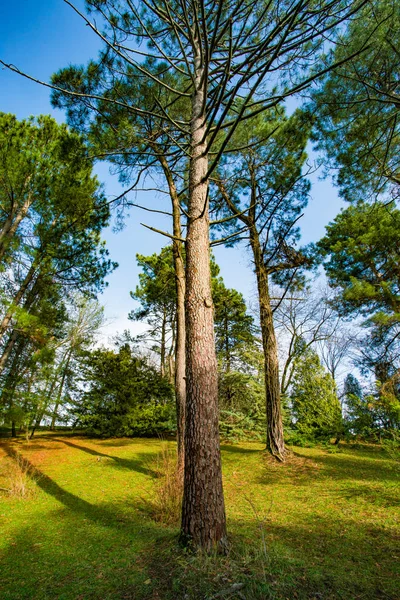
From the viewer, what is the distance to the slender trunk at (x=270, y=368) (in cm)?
580

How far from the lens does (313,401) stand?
724 cm

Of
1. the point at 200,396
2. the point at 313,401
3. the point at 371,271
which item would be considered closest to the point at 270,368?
the point at 313,401

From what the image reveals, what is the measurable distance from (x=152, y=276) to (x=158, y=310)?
2122 mm

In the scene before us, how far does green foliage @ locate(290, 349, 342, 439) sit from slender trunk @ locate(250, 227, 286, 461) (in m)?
0.97

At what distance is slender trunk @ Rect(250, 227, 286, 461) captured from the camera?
5804 mm

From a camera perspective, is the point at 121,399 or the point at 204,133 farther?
the point at 121,399

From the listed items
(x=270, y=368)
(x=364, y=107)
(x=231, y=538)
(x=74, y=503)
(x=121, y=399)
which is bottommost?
(x=74, y=503)

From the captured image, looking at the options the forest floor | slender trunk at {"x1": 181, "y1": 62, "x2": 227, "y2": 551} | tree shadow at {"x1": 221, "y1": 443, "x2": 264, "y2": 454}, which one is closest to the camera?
the forest floor

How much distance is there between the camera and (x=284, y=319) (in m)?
14.0

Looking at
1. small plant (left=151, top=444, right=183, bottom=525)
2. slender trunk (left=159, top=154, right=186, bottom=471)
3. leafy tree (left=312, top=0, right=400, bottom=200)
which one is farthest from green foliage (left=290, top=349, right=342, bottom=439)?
leafy tree (left=312, top=0, right=400, bottom=200)

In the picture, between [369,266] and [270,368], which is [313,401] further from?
[369,266]

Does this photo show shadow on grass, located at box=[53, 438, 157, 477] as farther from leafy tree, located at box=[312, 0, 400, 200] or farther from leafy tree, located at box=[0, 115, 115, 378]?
leafy tree, located at box=[312, 0, 400, 200]

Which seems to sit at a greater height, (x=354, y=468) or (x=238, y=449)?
(x=238, y=449)

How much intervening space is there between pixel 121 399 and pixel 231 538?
30.3ft
